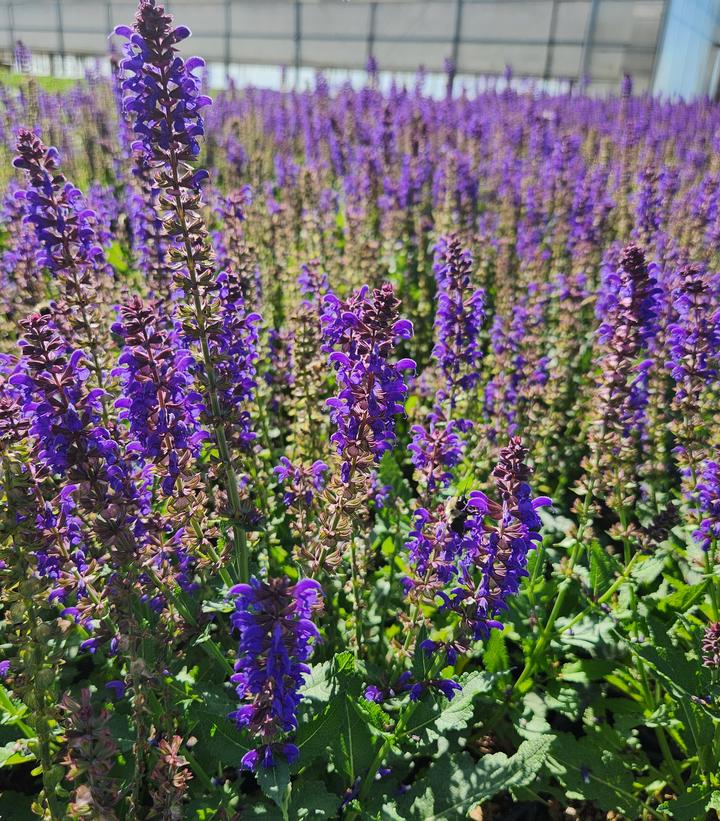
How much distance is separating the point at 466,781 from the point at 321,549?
1.09m

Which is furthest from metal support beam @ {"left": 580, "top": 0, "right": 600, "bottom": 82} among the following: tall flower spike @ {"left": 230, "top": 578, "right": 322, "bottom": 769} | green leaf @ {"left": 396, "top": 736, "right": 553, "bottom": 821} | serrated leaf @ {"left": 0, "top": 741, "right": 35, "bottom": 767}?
serrated leaf @ {"left": 0, "top": 741, "right": 35, "bottom": 767}

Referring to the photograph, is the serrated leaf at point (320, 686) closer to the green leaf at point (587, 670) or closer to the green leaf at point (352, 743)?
the green leaf at point (352, 743)

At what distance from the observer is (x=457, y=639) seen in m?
2.40

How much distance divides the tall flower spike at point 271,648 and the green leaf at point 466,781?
814 millimetres

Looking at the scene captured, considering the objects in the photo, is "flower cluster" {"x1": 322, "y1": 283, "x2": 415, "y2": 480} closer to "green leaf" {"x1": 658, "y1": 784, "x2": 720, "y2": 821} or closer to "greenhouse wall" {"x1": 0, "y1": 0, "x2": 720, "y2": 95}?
"green leaf" {"x1": 658, "y1": 784, "x2": 720, "y2": 821}

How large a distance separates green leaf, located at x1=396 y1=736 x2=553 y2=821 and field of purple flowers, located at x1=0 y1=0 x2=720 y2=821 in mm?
11

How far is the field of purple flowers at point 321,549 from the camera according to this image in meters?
2.03

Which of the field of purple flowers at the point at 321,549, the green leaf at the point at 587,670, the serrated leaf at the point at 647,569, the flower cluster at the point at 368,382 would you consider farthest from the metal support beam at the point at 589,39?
the flower cluster at the point at 368,382

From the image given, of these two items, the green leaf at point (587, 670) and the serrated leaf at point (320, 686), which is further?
the green leaf at point (587, 670)

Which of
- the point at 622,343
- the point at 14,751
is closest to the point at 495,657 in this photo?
the point at 622,343

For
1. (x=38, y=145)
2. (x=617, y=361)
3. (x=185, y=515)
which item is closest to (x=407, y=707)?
(x=185, y=515)

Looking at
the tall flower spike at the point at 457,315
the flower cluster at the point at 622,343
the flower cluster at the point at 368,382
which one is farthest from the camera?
the tall flower spike at the point at 457,315

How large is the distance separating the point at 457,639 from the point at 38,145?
2885 mm

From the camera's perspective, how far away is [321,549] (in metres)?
2.43
